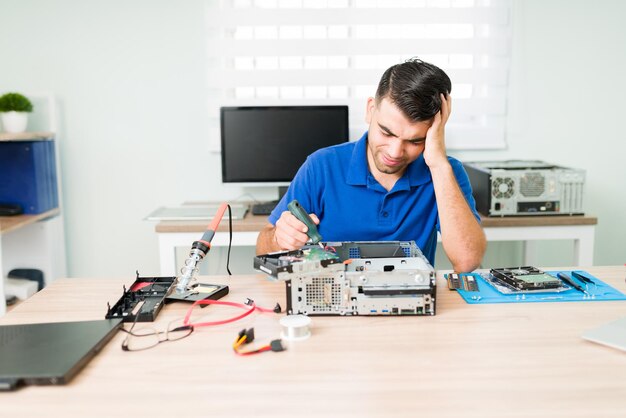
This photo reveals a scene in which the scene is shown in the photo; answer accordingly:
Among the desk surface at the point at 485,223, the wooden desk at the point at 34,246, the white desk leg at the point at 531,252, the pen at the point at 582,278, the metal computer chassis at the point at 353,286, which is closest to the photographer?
the metal computer chassis at the point at 353,286

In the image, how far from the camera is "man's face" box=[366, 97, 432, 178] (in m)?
1.59

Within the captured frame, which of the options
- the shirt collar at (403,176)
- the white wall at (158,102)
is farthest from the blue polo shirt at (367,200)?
the white wall at (158,102)

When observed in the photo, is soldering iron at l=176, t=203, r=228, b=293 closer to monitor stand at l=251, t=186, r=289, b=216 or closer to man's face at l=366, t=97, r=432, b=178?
man's face at l=366, t=97, r=432, b=178

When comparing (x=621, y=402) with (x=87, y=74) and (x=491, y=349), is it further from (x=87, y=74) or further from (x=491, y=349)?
(x=87, y=74)

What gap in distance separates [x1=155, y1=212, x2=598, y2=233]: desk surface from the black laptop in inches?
47.2

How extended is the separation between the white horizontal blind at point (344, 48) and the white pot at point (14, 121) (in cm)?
85

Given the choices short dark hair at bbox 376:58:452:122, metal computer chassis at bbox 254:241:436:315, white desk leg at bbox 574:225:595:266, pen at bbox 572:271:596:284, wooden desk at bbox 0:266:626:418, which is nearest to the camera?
wooden desk at bbox 0:266:626:418

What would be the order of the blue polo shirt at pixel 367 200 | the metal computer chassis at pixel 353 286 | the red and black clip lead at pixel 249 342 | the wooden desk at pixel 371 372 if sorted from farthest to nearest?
1. the blue polo shirt at pixel 367 200
2. the metal computer chassis at pixel 353 286
3. the red and black clip lead at pixel 249 342
4. the wooden desk at pixel 371 372

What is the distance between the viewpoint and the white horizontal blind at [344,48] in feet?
9.12

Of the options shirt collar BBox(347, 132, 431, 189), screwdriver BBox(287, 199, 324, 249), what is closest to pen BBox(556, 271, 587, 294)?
shirt collar BBox(347, 132, 431, 189)

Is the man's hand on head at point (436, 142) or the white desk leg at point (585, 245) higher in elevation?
the man's hand on head at point (436, 142)

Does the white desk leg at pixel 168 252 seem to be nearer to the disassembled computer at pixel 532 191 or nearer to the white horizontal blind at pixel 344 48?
the white horizontal blind at pixel 344 48

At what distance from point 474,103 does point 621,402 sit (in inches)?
85.8

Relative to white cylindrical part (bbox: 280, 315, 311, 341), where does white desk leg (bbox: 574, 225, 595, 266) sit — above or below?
below
